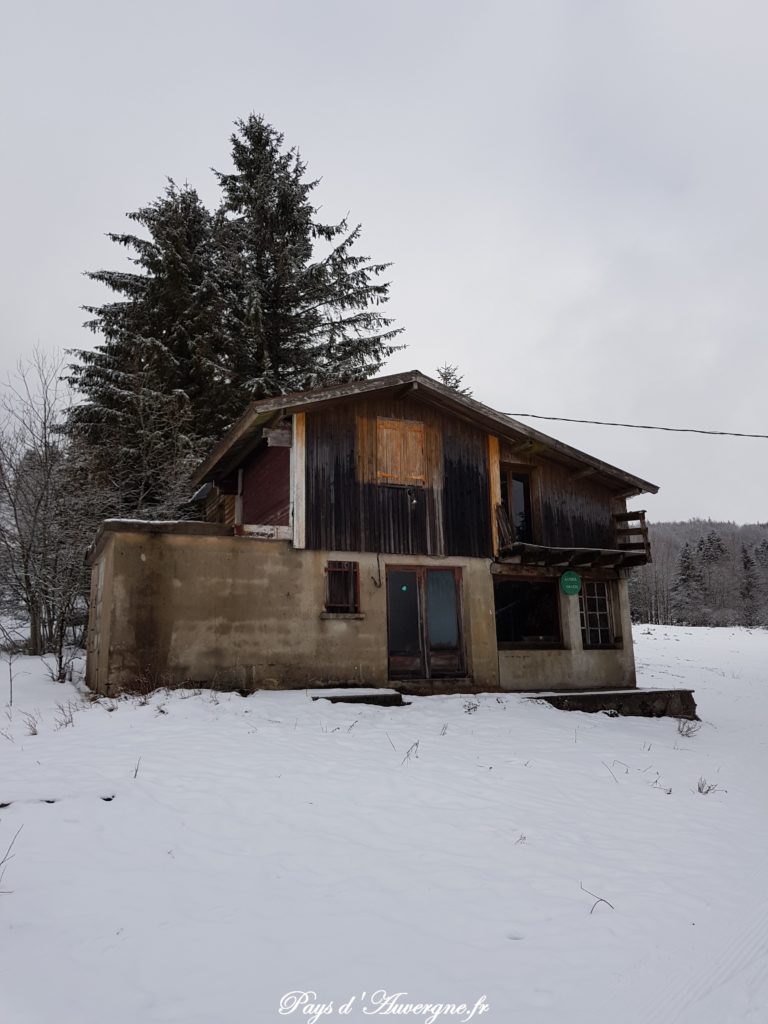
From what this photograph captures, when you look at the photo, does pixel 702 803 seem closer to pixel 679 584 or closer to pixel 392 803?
pixel 392 803

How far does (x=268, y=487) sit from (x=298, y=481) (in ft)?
7.46

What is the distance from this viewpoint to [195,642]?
12.1 meters

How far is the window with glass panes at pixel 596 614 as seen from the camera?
16.7 meters

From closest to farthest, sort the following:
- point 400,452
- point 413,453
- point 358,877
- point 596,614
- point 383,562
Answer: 1. point 358,877
2. point 383,562
3. point 400,452
4. point 413,453
5. point 596,614

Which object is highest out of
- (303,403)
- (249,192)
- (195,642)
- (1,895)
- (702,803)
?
(249,192)

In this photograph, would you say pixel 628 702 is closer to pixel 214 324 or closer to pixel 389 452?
pixel 389 452

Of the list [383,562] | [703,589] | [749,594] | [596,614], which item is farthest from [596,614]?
[749,594]

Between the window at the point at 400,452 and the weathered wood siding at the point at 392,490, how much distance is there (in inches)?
4.6

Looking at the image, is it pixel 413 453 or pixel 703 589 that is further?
pixel 703 589

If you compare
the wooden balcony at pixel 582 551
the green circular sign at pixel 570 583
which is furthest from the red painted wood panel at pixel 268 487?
the green circular sign at pixel 570 583

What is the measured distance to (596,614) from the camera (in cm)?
1698

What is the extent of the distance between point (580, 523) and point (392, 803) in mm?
11872

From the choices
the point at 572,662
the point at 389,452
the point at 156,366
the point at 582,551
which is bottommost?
the point at 572,662

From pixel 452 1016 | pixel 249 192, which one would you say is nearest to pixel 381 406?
pixel 452 1016
